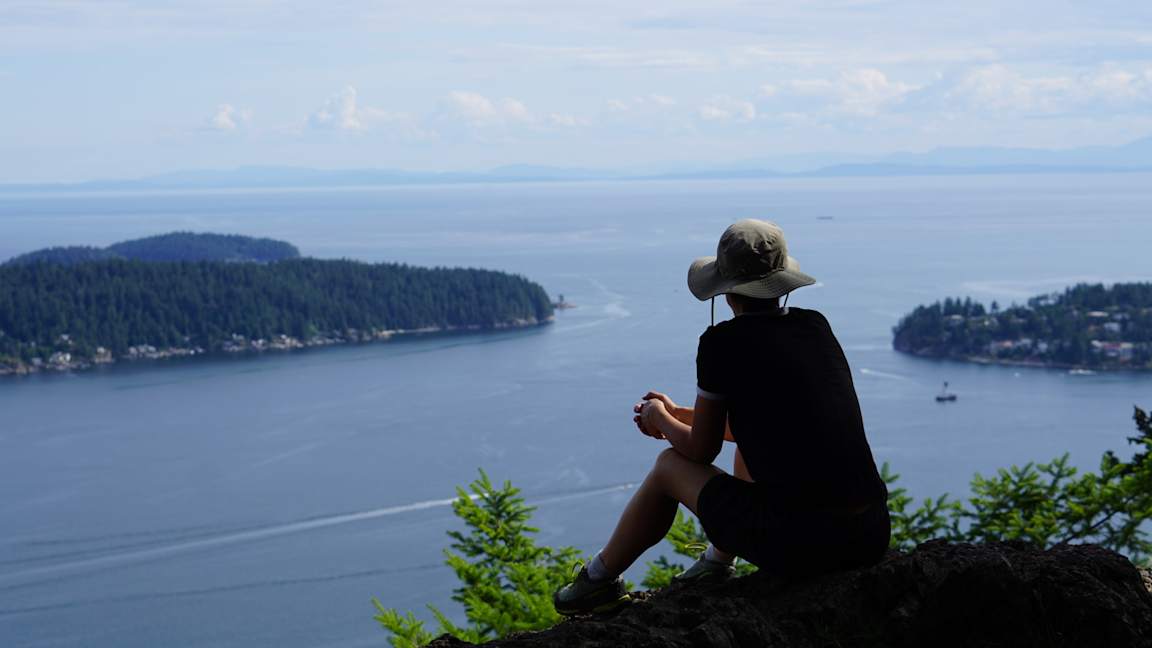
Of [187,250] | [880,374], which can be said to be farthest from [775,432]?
[187,250]

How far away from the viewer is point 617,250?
10200 cm

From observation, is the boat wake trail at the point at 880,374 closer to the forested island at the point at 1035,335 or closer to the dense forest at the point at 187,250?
the forested island at the point at 1035,335

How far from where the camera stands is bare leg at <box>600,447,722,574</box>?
11.0ft

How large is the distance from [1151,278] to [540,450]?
54060mm

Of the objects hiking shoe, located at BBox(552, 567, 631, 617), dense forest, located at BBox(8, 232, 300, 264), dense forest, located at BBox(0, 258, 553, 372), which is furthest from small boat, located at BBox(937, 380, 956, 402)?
dense forest, located at BBox(8, 232, 300, 264)

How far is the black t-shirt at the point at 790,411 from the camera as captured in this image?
10.1 ft

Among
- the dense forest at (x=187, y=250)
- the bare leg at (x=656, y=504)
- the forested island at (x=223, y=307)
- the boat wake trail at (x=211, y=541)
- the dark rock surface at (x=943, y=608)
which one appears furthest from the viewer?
the dense forest at (x=187, y=250)

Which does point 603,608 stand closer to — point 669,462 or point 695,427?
point 669,462

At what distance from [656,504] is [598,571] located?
300 millimetres

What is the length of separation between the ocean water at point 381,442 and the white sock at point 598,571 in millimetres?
20202

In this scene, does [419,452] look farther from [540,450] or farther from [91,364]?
[91,364]

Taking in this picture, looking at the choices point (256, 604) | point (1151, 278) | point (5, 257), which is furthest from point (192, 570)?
point (5, 257)

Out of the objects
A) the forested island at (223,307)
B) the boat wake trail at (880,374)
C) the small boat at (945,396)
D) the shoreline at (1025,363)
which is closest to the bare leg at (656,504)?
the small boat at (945,396)

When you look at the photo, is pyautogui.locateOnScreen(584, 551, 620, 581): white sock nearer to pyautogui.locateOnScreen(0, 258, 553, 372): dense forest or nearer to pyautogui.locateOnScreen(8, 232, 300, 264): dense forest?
pyautogui.locateOnScreen(0, 258, 553, 372): dense forest
